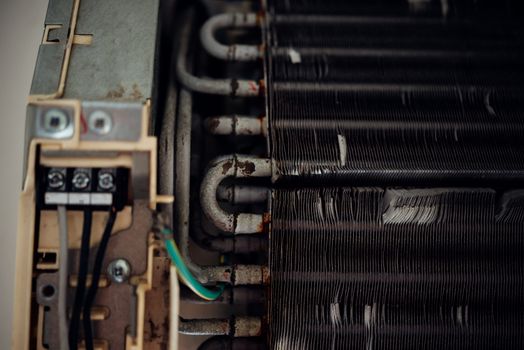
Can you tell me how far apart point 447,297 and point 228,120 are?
1.07 m

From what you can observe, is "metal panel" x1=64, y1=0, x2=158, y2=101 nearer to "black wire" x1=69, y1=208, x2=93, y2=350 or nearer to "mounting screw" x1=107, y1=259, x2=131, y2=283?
"black wire" x1=69, y1=208, x2=93, y2=350

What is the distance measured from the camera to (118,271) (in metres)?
1.45

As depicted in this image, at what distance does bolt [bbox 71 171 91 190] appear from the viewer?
1.40 m

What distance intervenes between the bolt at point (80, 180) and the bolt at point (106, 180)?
0.11ft

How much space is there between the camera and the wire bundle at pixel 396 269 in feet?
5.53

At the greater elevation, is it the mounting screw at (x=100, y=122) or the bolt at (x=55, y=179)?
the mounting screw at (x=100, y=122)

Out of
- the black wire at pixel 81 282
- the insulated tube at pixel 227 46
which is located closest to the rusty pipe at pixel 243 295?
the black wire at pixel 81 282

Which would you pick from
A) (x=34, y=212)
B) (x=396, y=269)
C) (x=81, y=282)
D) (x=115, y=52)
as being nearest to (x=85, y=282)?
(x=81, y=282)

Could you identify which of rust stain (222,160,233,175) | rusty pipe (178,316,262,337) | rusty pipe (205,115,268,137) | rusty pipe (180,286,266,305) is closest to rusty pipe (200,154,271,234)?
rust stain (222,160,233,175)

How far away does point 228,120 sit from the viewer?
1854mm

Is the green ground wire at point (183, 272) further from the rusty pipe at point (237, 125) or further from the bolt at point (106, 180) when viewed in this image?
the rusty pipe at point (237, 125)

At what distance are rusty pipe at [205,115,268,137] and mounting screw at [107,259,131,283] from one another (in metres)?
0.65

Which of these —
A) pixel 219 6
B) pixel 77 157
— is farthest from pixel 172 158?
pixel 219 6

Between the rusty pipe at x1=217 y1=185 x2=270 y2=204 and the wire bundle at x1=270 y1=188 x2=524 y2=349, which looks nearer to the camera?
the wire bundle at x1=270 y1=188 x2=524 y2=349
